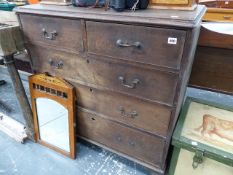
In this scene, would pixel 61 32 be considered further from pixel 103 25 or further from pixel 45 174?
pixel 45 174

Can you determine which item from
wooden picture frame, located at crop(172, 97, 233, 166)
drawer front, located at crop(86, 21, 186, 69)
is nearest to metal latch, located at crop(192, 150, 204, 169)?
wooden picture frame, located at crop(172, 97, 233, 166)

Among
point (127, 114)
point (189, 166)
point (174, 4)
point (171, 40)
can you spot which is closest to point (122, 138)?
point (127, 114)

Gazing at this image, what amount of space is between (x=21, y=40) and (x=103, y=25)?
60cm

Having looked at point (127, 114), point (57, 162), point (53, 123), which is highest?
point (127, 114)

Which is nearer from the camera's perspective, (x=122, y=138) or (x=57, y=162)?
(x=122, y=138)

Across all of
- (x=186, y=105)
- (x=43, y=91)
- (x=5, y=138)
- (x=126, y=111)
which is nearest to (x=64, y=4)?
(x=43, y=91)

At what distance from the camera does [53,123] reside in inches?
53.9

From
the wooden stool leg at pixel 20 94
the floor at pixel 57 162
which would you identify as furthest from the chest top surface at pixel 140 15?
the floor at pixel 57 162

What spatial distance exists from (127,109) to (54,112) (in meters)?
0.55

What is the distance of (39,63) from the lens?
4.09ft

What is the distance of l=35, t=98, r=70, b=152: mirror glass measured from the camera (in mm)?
1297

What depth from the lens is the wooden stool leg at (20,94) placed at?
3.98 feet

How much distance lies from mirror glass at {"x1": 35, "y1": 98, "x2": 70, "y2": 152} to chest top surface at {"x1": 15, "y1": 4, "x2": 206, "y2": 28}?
1.84 feet

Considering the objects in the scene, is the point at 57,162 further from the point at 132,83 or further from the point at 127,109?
the point at 132,83
